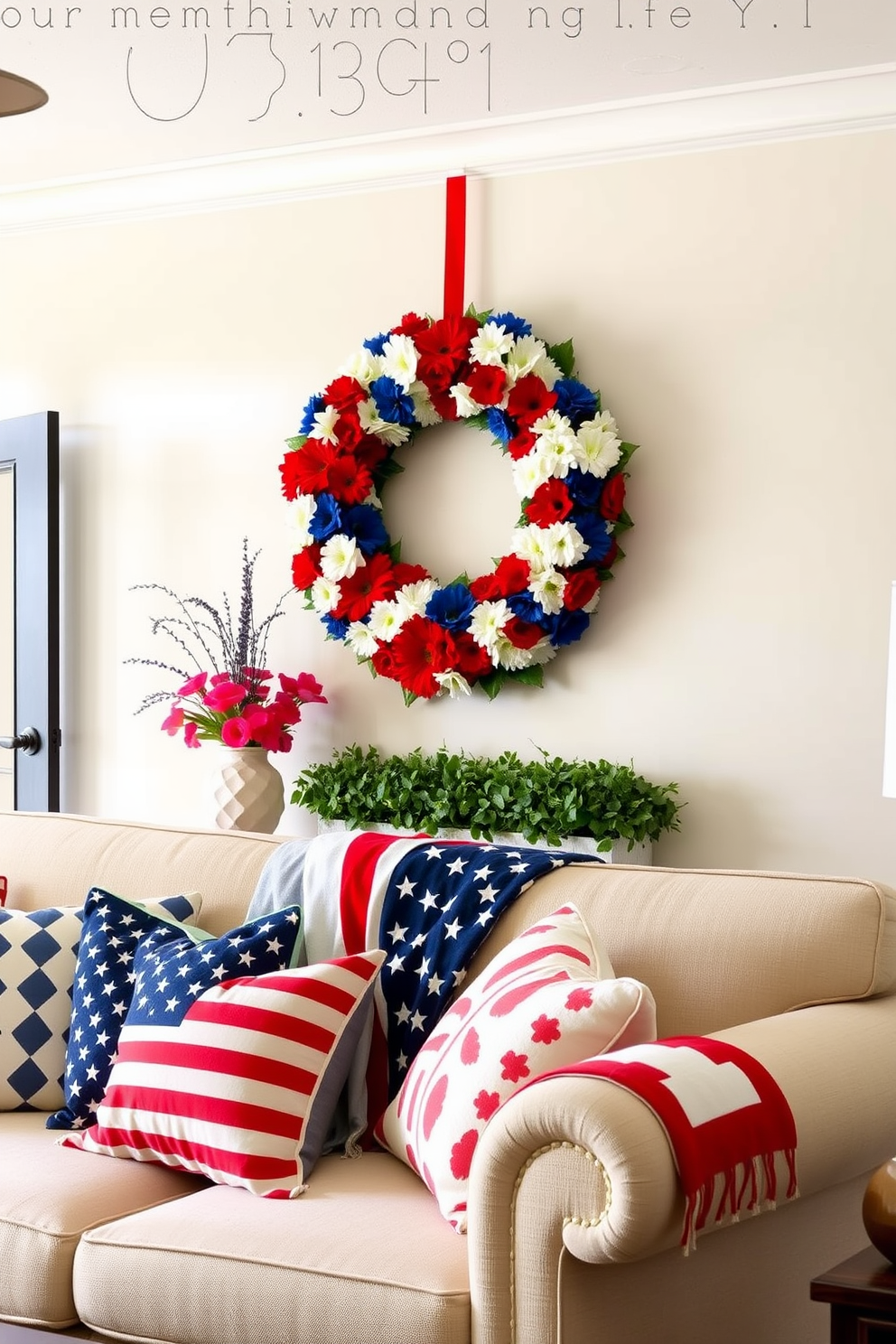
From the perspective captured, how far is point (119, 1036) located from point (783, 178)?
2.40m

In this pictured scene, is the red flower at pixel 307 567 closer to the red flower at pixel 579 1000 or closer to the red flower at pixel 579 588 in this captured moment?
the red flower at pixel 579 588

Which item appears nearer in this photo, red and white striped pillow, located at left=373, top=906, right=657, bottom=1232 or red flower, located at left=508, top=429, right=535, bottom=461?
red and white striped pillow, located at left=373, top=906, right=657, bottom=1232

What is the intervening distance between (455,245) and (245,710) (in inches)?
51.0

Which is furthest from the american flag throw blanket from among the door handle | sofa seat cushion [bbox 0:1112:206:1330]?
the door handle

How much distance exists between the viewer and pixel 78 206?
4.20 m

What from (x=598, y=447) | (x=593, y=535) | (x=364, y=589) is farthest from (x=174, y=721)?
(x=598, y=447)

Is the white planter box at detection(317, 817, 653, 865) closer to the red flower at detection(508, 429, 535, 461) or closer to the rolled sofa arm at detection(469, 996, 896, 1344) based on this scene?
the red flower at detection(508, 429, 535, 461)

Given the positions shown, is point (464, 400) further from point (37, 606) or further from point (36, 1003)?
point (36, 1003)

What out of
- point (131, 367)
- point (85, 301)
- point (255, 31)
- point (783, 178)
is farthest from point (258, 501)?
point (783, 178)

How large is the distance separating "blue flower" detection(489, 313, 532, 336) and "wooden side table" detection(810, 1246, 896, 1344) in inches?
97.7

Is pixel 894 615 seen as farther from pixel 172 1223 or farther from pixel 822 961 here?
pixel 172 1223

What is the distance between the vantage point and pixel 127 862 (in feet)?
8.94

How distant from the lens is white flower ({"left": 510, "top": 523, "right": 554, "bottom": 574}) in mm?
3475

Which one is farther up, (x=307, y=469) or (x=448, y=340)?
(x=448, y=340)
